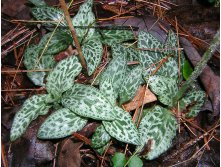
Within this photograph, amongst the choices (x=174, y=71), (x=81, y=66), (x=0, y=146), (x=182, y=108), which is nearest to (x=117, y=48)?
(x=81, y=66)

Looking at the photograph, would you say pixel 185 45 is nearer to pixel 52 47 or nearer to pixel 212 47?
pixel 212 47

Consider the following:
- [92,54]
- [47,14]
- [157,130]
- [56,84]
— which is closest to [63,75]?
[56,84]

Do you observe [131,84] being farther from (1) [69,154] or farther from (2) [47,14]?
(2) [47,14]

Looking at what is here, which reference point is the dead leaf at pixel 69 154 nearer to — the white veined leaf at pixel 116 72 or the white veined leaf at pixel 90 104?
the white veined leaf at pixel 90 104

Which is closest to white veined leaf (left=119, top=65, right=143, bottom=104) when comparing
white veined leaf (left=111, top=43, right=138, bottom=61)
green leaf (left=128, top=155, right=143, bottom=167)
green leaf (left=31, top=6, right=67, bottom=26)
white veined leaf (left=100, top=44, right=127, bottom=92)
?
white veined leaf (left=100, top=44, right=127, bottom=92)

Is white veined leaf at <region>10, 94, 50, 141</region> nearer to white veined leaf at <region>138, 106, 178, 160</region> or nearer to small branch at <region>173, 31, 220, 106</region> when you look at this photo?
white veined leaf at <region>138, 106, 178, 160</region>
